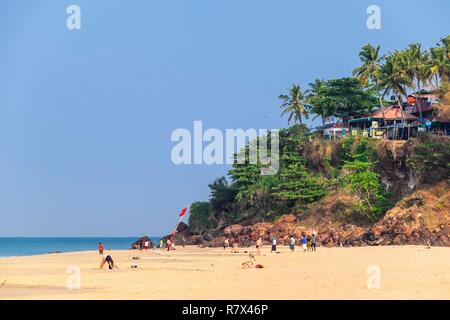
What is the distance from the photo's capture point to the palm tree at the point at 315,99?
281ft

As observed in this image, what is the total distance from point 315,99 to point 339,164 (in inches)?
562

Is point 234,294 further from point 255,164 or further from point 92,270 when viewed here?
point 255,164

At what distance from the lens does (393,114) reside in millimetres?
81562

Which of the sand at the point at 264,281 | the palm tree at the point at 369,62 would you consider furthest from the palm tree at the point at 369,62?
the sand at the point at 264,281

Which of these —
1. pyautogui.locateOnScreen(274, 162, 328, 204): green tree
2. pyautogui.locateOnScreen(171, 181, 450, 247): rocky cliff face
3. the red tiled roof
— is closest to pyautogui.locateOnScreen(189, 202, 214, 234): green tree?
pyautogui.locateOnScreen(274, 162, 328, 204): green tree

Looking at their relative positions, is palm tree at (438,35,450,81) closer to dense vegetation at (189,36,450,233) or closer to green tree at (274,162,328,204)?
dense vegetation at (189,36,450,233)

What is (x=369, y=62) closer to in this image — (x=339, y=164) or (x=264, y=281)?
(x=339, y=164)

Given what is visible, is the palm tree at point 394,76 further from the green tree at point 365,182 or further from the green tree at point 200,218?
the green tree at point 200,218

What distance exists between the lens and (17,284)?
1197 inches

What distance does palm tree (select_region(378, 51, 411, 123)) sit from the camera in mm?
74875

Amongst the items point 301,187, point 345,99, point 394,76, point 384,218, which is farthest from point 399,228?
point 345,99

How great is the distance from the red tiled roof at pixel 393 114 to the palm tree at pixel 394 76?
132 inches

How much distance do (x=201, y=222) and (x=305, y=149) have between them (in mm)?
15545
